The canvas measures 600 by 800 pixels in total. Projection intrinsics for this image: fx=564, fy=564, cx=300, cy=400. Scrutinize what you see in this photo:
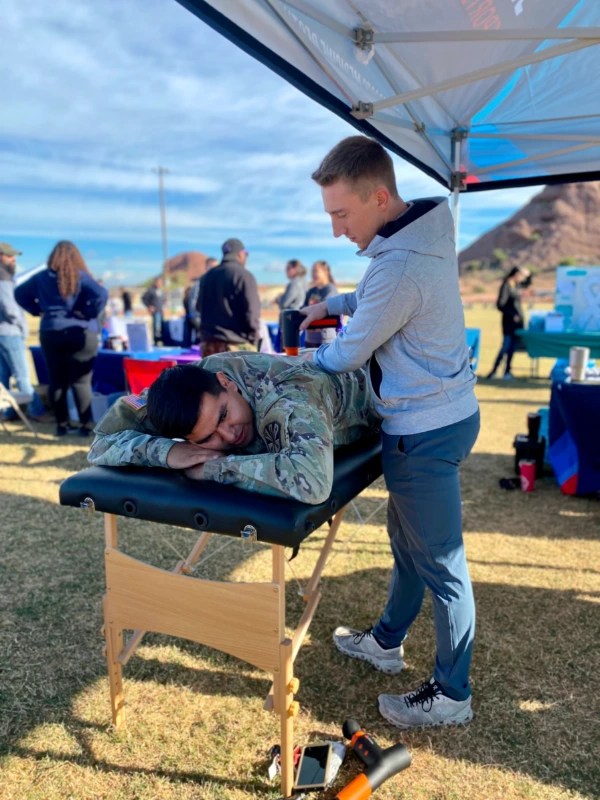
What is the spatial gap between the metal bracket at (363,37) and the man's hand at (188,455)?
4.70ft

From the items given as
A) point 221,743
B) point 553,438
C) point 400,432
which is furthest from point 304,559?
point 553,438

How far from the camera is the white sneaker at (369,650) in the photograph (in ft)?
5.98

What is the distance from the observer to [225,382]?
4.52ft

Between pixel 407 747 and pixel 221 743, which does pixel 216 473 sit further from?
pixel 407 747

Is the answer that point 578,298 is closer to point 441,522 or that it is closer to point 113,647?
point 441,522

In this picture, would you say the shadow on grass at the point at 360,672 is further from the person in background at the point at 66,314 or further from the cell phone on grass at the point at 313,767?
the person in background at the point at 66,314

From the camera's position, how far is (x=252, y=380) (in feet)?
4.72

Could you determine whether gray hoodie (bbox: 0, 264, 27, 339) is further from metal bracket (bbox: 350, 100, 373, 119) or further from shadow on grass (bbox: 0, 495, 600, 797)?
metal bracket (bbox: 350, 100, 373, 119)

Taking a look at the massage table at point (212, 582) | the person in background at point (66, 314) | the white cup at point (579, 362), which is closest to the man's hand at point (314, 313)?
the massage table at point (212, 582)

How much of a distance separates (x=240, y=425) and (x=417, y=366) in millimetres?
453

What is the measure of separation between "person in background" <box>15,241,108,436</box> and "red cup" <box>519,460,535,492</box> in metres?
3.13

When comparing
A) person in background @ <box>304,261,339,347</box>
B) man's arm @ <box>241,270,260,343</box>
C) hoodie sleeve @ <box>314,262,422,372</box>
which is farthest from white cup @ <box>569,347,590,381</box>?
hoodie sleeve @ <box>314,262,422,372</box>

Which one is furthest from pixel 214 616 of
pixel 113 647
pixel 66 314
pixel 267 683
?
pixel 66 314

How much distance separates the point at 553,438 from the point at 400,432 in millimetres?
2671
